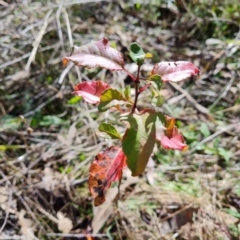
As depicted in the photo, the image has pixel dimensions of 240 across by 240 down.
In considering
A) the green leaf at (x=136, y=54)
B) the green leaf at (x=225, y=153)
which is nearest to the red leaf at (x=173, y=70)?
the green leaf at (x=136, y=54)

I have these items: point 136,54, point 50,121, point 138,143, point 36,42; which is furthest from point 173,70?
point 36,42

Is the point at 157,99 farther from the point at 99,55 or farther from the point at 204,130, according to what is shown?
the point at 204,130

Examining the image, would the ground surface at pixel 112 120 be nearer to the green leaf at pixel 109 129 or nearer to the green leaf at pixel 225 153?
the green leaf at pixel 225 153

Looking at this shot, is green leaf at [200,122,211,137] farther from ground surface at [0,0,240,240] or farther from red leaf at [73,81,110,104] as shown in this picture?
red leaf at [73,81,110,104]

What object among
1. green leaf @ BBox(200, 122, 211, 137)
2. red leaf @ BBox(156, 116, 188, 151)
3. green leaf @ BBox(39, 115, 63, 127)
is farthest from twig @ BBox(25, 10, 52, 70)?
red leaf @ BBox(156, 116, 188, 151)

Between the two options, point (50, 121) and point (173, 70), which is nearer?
point (173, 70)
